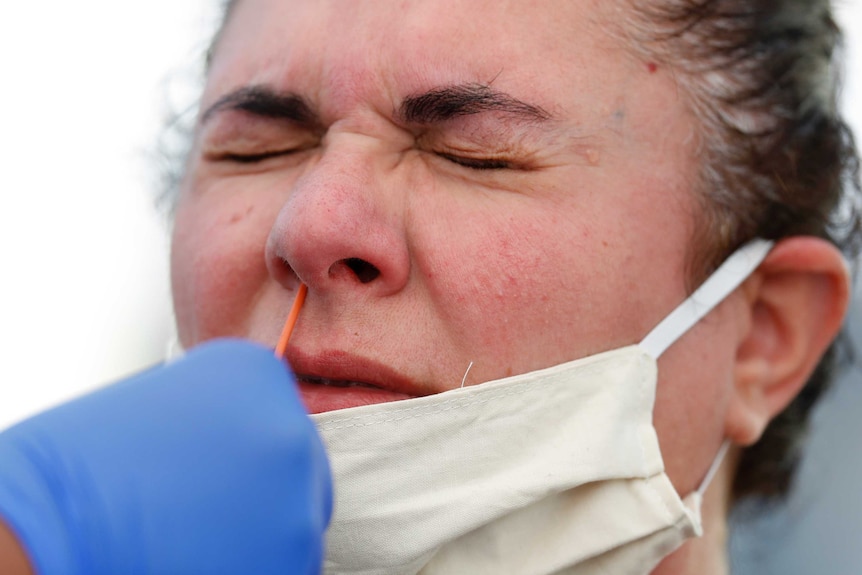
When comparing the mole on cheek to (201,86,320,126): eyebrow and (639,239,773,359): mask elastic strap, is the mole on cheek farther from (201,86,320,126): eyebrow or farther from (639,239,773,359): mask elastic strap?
(639,239,773,359): mask elastic strap

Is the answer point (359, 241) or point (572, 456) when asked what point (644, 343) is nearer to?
point (572, 456)

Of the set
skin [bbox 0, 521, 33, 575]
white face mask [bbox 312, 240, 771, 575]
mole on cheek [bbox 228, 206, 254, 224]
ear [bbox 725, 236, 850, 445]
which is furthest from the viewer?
ear [bbox 725, 236, 850, 445]

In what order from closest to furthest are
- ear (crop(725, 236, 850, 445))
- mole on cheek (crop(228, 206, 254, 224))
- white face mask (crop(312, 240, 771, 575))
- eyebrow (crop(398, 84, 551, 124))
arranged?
1. white face mask (crop(312, 240, 771, 575))
2. eyebrow (crop(398, 84, 551, 124))
3. mole on cheek (crop(228, 206, 254, 224))
4. ear (crop(725, 236, 850, 445))

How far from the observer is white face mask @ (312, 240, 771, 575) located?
1.07 m

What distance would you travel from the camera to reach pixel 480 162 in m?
1.28

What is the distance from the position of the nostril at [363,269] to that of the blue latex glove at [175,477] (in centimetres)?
33

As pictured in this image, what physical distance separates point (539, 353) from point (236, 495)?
537mm

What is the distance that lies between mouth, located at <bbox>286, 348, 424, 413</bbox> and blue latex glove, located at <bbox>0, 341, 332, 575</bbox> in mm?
267

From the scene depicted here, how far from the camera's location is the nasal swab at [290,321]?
1131mm

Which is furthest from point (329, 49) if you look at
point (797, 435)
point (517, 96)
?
point (797, 435)

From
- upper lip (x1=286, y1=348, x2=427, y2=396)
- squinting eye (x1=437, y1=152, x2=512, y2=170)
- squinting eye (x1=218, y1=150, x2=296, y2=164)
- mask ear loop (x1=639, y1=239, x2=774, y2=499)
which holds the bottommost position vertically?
mask ear loop (x1=639, y1=239, x2=774, y2=499)

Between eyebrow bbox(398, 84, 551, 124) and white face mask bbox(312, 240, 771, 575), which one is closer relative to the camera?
white face mask bbox(312, 240, 771, 575)

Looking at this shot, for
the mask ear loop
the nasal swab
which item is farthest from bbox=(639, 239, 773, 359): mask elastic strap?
the nasal swab

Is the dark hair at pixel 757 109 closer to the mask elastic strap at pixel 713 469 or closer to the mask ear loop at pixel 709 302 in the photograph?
the mask ear loop at pixel 709 302
